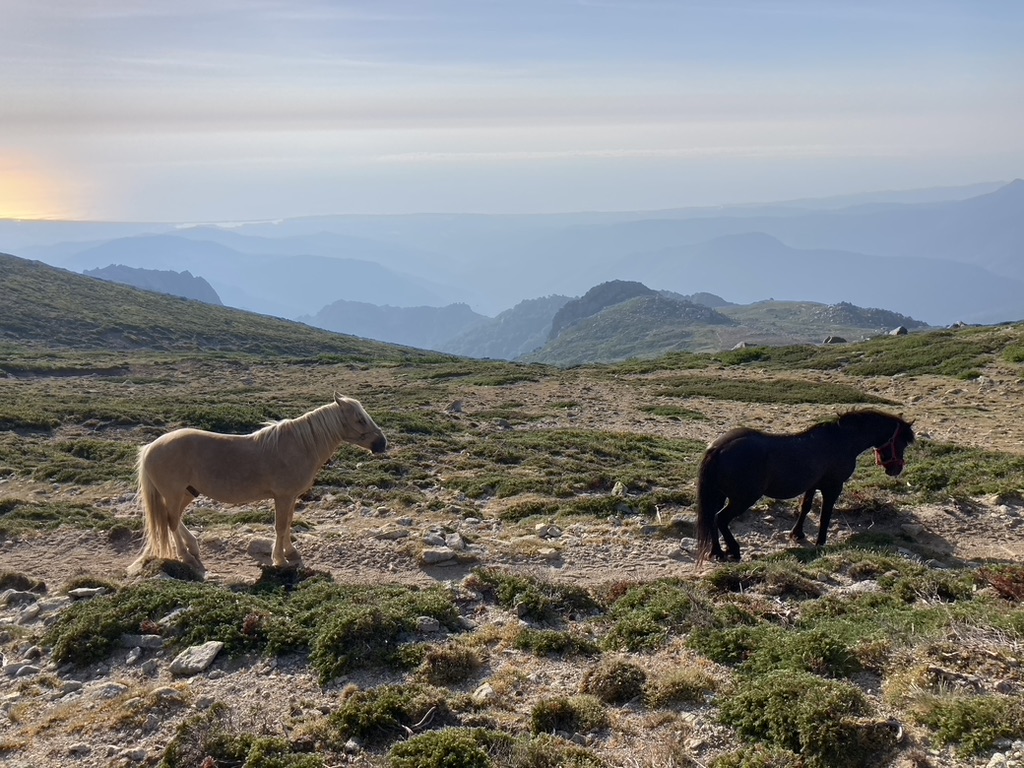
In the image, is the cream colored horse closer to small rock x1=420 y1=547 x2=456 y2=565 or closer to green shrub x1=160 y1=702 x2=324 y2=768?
small rock x1=420 y1=547 x2=456 y2=565

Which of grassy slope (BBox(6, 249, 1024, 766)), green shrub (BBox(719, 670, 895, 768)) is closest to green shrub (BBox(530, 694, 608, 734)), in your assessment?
grassy slope (BBox(6, 249, 1024, 766))

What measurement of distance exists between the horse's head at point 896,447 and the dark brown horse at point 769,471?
1.79 feet

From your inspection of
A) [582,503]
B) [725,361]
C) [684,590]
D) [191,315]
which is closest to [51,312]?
[191,315]

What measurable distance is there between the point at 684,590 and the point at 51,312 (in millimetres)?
91403

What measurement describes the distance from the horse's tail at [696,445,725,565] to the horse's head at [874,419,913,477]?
134 inches

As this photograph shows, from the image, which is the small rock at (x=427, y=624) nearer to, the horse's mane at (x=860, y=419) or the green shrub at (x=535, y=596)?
the green shrub at (x=535, y=596)

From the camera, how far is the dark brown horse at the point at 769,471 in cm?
1116

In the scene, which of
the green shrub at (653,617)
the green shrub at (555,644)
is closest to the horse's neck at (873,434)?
the green shrub at (653,617)

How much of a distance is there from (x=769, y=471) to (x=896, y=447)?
291 cm

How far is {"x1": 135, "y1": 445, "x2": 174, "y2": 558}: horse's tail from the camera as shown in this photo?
10.8m

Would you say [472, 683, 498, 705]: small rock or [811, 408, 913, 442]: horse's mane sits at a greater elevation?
[811, 408, 913, 442]: horse's mane

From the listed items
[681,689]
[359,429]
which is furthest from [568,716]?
[359,429]

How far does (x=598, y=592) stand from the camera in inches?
370

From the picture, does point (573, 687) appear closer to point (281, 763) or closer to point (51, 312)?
point (281, 763)
